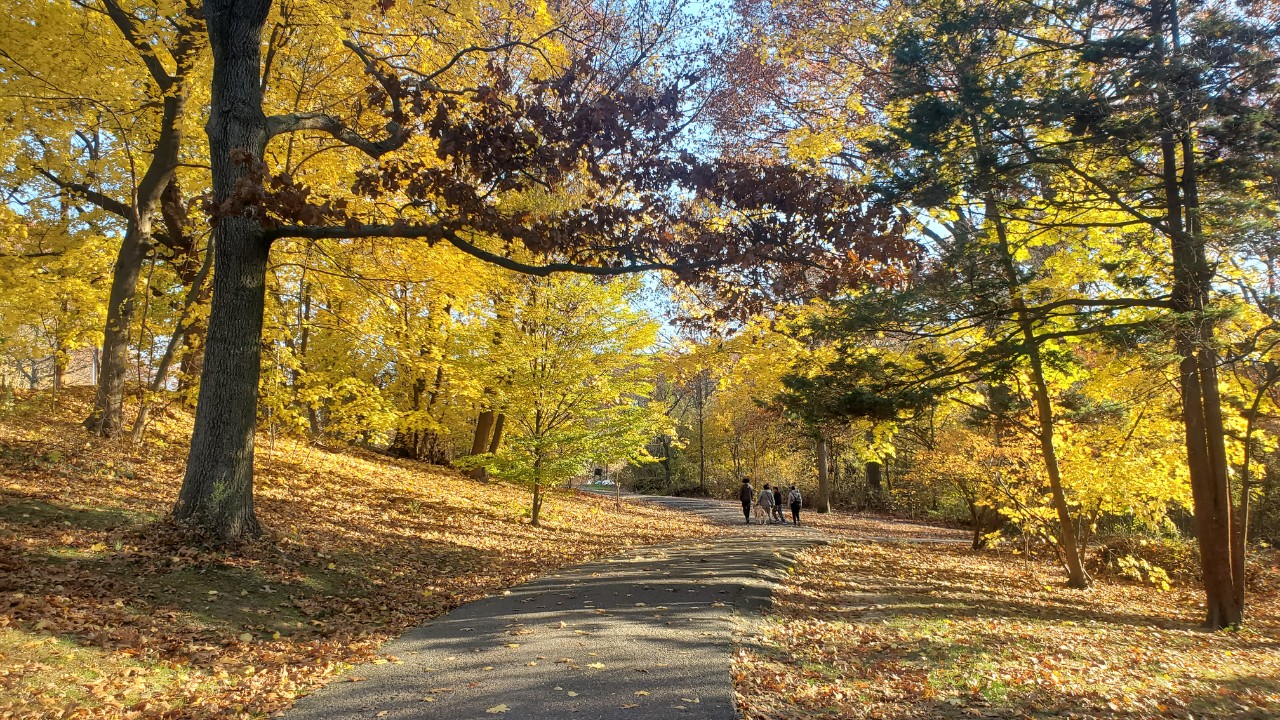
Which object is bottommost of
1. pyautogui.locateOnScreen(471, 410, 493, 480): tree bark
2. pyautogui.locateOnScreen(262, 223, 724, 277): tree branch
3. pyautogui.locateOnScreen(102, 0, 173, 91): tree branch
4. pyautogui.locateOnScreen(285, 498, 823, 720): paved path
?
pyautogui.locateOnScreen(285, 498, 823, 720): paved path

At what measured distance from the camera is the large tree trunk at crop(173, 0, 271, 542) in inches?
261

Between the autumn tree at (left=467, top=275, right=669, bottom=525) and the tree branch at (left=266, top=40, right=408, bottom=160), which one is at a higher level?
the tree branch at (left=266, top=40, right=408, bottom=160)

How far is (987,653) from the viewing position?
23.1 feet

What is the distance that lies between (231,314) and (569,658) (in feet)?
16.3

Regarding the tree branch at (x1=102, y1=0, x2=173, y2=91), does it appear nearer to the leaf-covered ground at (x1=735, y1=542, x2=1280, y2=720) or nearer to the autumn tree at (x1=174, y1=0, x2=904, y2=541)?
the autumn tree at (x1=174, y1=0, x2=904, y2=541)

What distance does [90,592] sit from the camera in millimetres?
5113

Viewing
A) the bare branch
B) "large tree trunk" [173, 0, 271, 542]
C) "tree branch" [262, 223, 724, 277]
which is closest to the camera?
"tree branch" [262, 223, 724, 277]

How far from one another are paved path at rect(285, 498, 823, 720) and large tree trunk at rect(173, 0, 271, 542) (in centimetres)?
257

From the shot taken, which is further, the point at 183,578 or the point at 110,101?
the point at 110,101

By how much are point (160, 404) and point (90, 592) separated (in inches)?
372

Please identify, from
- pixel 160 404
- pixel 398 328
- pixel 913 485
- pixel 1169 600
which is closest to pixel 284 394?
pixel 398 328

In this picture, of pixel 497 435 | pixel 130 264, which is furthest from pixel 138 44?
pixel 497 435

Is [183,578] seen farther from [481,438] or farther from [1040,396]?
[481,438]

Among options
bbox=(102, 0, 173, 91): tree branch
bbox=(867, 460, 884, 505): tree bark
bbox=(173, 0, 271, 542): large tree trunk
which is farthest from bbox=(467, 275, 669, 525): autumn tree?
bbox=(867, 460, 884, 505): tree bark
